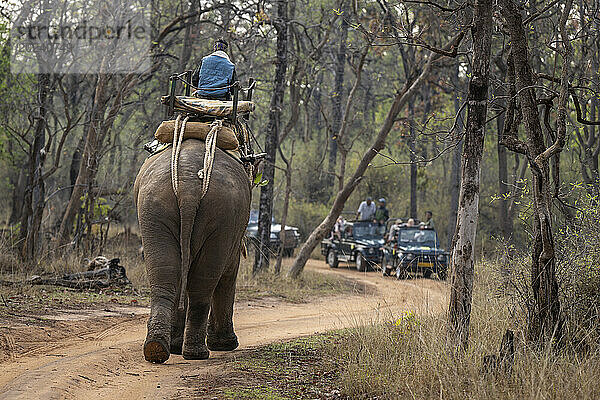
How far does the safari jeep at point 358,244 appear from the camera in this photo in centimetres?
2500

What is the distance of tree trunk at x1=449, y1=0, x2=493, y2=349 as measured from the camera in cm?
714

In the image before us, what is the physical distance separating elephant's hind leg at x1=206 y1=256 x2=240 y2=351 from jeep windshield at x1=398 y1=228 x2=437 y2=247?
14.9 meters

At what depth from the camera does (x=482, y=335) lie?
24.2 feet

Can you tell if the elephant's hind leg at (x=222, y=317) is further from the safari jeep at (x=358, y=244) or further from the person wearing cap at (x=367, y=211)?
the person wearing cap at (x=367, y=211)

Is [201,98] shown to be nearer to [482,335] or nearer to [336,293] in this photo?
[482,335]

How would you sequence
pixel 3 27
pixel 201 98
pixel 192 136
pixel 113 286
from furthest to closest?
1. pixel 3 27
2. pixel 113 286
3. pixel 201 98
4. pixel 192 136

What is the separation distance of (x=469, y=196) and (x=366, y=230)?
1942cm

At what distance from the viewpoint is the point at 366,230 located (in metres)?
26.5

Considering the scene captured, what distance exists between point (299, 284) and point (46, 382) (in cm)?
1175

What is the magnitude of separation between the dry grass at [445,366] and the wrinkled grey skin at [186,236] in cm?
170

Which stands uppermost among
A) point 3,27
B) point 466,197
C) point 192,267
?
point 3,27

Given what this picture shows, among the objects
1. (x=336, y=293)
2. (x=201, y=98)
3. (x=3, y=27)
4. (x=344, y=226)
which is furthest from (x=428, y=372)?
(x=344, y=226)

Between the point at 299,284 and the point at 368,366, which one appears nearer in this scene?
the point at 368,366

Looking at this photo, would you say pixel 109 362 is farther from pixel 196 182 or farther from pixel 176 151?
pixel 176 151
